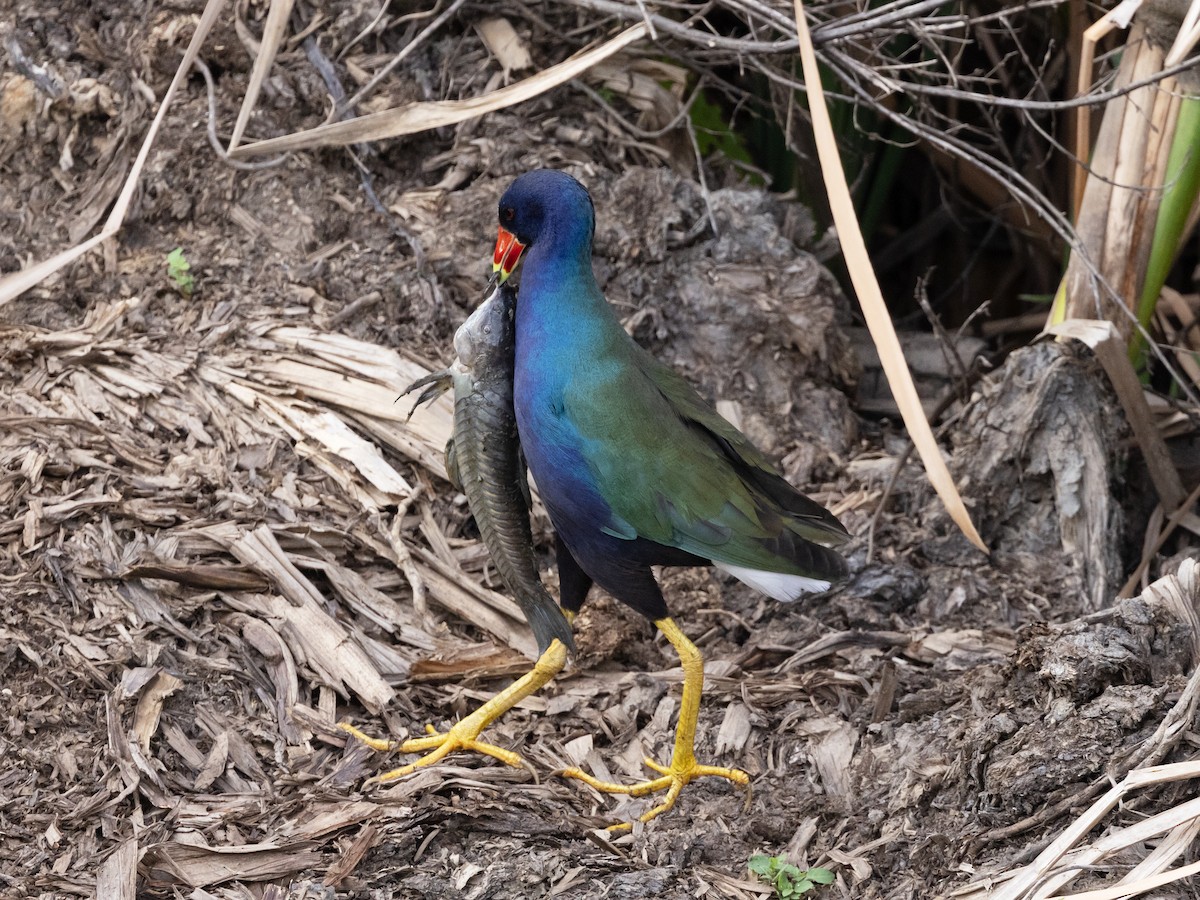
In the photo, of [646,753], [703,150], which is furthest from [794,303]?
[646,753]

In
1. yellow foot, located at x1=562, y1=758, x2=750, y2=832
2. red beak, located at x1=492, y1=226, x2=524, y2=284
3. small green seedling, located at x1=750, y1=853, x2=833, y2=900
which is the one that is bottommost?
yellow foot, located at x1=562, y1=758, x2=750, y2=832

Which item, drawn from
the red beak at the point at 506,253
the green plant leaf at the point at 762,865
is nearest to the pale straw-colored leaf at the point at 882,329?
the green plant leaf at the point at 762,865

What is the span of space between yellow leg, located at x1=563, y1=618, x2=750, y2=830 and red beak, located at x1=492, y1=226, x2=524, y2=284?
0.95 m

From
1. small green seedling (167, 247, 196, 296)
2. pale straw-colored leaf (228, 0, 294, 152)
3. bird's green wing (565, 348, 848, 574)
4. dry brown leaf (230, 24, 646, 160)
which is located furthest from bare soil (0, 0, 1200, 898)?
pale straw-colored leaf (228, 0, 294, 152)

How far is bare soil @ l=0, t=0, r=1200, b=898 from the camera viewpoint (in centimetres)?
275

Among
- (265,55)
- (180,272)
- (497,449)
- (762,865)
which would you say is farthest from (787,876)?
(180,272)

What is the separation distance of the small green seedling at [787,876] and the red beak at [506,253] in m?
1.51

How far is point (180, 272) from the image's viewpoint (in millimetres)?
4012

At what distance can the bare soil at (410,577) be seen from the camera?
2.75 metres

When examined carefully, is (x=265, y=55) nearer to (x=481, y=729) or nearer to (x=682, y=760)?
(x=481, y=729)

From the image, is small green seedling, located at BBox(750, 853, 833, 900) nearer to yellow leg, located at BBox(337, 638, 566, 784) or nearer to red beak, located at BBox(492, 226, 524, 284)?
yellow leg, located at BBox(337, 638, 566, 784)

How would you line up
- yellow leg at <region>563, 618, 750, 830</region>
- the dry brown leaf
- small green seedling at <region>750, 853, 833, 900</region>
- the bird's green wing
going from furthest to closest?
the dry brown leaf, yellow leg at <region>563, 618, 750, 830</region>, the bird's green wing, small green seedling at <region>750, 853, 833, 900</region>

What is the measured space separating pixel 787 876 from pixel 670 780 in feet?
1.69

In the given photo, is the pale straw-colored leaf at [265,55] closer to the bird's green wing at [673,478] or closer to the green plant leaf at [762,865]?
the bird's green wing at [673,478]
